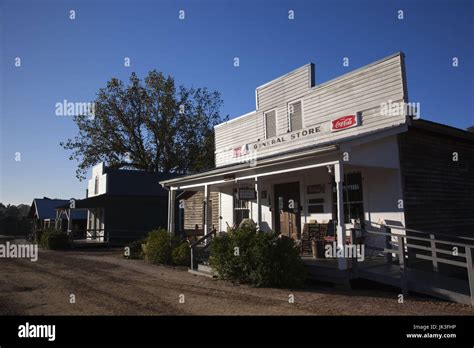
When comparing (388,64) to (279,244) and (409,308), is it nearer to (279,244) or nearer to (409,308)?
(279,244)

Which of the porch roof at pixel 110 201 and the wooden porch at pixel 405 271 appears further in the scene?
the porch roof at pixel 110 201

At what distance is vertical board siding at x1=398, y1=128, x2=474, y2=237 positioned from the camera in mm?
10922

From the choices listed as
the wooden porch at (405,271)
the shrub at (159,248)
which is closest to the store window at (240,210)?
the shrub at (159,248)

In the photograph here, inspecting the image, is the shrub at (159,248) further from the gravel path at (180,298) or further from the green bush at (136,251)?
the gravel path at (180,298)

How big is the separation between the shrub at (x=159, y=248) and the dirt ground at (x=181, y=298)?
8.10 ft

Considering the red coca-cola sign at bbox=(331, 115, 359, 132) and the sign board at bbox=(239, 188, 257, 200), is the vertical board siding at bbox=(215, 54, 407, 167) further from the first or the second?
the sign board at bbox=(239, 188, 257, 200)

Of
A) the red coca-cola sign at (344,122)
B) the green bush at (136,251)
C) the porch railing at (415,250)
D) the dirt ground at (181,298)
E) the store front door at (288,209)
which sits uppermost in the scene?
the red coca-cola sign at (344,122)

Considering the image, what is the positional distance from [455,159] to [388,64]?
396 cm

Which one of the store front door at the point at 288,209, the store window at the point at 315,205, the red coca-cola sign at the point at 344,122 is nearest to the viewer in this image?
the red coca-cola sign at the point at 344,122

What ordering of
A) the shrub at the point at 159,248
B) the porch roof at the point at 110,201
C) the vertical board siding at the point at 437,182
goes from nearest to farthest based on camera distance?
the vertical board siding at the point at 437,182 < the shrub at the point at 159,248 < the porch roof at the point at 110,201

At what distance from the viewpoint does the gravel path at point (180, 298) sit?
7.31 m

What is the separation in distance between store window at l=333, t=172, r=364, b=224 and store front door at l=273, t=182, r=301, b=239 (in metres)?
1.79

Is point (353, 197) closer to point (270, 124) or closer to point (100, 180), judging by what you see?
point (270, 124)
